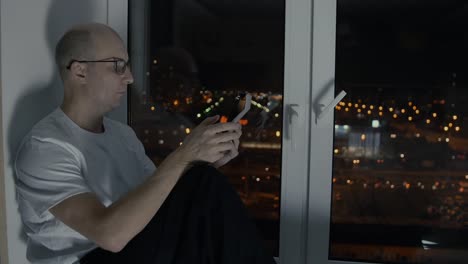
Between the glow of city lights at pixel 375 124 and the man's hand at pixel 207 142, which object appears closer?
the man's hand at pixel 207 142

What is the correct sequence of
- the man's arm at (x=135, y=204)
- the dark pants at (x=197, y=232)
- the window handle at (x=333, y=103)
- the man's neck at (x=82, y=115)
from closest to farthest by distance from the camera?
the man's arm at (x=135, y=204)
the dark pants at (x=197, y=232)
the man's neck at (x=82, y=115)
the window handle at (x=333, y=103)

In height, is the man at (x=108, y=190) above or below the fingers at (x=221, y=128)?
below

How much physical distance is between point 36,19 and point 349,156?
109 cm

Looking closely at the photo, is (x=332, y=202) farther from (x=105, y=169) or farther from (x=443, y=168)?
(x=105, y=169)

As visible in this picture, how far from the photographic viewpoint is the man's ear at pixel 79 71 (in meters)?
1.24

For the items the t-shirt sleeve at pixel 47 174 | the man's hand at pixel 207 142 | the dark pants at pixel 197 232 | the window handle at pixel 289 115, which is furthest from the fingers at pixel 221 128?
the window handle at pixel 289 115

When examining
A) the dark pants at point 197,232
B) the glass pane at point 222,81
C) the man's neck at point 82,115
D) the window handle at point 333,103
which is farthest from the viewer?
the glass pane at point 222,81

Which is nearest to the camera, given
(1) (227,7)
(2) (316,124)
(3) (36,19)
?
(3) (36,19)

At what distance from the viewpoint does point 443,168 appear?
1.56 meters

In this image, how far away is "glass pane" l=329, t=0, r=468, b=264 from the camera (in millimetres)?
1539

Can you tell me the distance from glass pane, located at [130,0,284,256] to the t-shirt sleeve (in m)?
0.62

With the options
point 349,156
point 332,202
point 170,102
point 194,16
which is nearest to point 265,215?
point 332,202

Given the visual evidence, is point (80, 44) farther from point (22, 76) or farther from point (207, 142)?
point (207, 142)

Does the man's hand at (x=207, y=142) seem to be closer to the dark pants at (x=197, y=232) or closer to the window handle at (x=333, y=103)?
the dark pants at (x=197, y=232)
